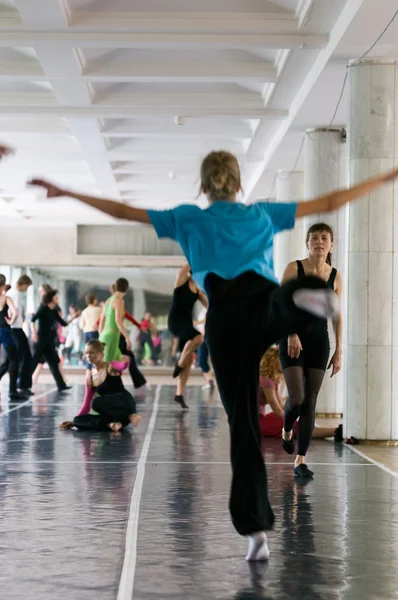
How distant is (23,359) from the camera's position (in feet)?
62.8

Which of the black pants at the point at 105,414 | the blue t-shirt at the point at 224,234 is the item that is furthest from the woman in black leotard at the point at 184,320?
the blue t-shirt at the point at 224,234

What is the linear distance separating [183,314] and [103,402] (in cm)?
401

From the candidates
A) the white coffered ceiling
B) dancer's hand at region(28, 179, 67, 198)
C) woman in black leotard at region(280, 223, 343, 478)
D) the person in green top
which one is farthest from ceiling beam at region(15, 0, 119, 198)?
dancer's hand at region(28, 179, 67, 198)

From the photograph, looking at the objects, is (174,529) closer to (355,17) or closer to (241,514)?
(241,514)

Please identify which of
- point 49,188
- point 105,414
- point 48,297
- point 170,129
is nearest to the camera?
point 49,188

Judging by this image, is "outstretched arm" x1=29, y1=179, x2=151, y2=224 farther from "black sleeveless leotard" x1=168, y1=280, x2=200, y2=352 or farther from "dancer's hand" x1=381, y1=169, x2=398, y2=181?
"black sleeveless leotard" x1=168, y1=280, x2=200, y2=352

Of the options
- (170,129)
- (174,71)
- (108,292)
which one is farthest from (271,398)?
(108,292)

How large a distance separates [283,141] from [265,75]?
375 centimetres

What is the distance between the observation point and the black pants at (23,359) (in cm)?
1836

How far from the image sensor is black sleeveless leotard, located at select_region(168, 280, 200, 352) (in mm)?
15562

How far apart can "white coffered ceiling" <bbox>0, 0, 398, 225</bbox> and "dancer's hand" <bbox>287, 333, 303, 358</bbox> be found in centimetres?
424

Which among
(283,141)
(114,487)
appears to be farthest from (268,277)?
(283,141)

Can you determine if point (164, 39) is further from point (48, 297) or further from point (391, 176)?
point (48, 297)

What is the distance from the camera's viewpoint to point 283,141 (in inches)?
725
